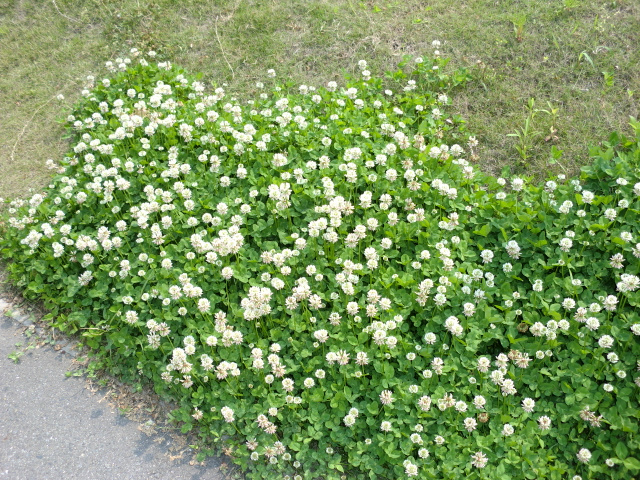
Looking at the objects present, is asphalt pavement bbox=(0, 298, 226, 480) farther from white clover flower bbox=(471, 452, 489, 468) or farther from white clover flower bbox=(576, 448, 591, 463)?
white clover flower bbox=(576, 448, 591, 463)

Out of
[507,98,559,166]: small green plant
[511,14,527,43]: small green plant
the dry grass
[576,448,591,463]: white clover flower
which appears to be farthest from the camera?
[511,14,527,43]: small green plant

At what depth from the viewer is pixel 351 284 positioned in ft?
11.9

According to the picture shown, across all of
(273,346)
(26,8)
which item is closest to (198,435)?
(273,346)

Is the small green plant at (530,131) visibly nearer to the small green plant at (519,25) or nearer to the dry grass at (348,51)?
the dry grass at (348,51)

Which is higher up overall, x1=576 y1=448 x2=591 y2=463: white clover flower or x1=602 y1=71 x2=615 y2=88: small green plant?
x1=602 y1=71 x2=615 y2=88: small green plant

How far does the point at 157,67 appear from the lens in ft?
18.8

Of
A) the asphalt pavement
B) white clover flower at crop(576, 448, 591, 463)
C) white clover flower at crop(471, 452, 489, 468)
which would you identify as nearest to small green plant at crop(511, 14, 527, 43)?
white clover flower at crop(576, 448, 591, 463)

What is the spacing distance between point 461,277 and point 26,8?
644 cm

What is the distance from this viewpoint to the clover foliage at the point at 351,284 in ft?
10.7

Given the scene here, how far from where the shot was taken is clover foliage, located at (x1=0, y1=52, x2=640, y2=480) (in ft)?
10.7

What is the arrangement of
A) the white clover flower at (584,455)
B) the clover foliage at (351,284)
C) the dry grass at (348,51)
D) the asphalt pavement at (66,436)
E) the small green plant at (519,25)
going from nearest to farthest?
the white clover flower at (584,455) < the clover foliage at (351,284) < the asphalt pavement at (66,436) < the dry grass at (348,51) < the small green plant at (519,25)

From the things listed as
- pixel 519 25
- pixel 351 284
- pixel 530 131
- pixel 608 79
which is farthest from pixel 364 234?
pixel 519 25

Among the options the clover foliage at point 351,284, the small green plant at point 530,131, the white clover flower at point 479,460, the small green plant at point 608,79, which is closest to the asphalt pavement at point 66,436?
the clover foliage at point 351,284

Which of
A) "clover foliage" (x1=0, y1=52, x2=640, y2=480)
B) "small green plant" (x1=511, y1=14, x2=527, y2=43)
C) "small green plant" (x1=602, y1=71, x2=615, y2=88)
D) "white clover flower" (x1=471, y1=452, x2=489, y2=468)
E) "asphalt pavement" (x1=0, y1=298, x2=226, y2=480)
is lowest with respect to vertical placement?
"asphalt pavement" (x1=0, y1=298, x2=226, y2=480)
